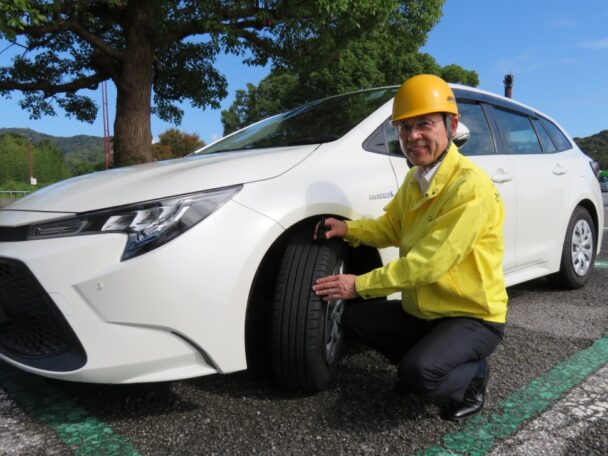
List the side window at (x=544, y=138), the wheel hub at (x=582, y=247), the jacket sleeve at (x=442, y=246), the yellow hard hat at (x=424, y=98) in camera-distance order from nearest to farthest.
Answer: the jacket sleeve at (x=442, y=246) < the yellow hard hat at (x=424, y=98) < the side window at (x=544, y=138) < the wheel hub at (x=582, y=247)

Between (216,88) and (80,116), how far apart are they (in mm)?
3247

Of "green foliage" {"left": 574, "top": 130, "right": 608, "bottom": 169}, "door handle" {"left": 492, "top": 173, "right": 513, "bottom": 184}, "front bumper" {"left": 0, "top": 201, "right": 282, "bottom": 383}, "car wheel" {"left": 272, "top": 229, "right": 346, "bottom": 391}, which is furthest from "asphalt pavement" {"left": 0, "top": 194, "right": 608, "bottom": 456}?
"green foliage" {"left": 574, "top": 130, "right": 608, "bottom": 169}

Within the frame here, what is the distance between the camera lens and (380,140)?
2299 mm

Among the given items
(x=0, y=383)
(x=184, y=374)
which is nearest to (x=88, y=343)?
(x=184, y=374)

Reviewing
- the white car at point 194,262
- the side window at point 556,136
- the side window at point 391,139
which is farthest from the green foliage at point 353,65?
the white car at point 194,262

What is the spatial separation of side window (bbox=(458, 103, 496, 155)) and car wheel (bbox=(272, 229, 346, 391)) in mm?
1357

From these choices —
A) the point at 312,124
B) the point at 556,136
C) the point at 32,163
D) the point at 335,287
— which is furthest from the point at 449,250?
the point at 32,163

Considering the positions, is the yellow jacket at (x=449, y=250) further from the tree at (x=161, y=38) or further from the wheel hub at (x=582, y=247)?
the tree at (x=161, y=38)

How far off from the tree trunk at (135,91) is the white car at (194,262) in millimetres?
6564

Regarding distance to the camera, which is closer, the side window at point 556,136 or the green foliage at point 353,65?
the side window at point 556,136

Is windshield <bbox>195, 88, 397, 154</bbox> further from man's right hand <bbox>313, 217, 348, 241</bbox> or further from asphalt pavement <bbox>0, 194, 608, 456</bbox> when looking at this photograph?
asphalt pavement <bbox>0, 194, 608, 456</bbox>

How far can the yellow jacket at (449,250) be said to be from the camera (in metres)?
1.67

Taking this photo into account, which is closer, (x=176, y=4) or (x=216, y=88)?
(x=176, y=4)

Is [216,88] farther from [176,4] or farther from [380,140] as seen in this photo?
[380,140]
